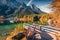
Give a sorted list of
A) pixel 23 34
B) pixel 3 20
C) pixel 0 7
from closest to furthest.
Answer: pixel 23 34
pixel 3 20
pixel 0 7

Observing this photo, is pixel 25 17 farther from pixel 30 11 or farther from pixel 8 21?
pixel 8 21

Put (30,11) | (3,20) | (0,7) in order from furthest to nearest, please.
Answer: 1. (0,7)
2. (3,20)
3. (30,11)

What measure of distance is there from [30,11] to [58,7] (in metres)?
4.98

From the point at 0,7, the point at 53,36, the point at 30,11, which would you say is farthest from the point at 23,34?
the point at 0,7

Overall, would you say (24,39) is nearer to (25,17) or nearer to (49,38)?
(49,38)

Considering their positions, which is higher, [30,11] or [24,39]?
[30,11]

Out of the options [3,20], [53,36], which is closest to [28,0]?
[3,20]

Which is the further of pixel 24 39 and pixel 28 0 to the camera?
pixel 28 0

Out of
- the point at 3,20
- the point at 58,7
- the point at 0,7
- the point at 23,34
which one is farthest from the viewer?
the point at 0,7

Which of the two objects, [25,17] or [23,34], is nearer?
[23,34]

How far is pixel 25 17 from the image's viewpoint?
9.61m

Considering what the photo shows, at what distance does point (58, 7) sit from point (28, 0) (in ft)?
12.4

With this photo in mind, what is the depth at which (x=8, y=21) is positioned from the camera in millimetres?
10594

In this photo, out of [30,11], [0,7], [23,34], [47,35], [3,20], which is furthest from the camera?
[0,7]
